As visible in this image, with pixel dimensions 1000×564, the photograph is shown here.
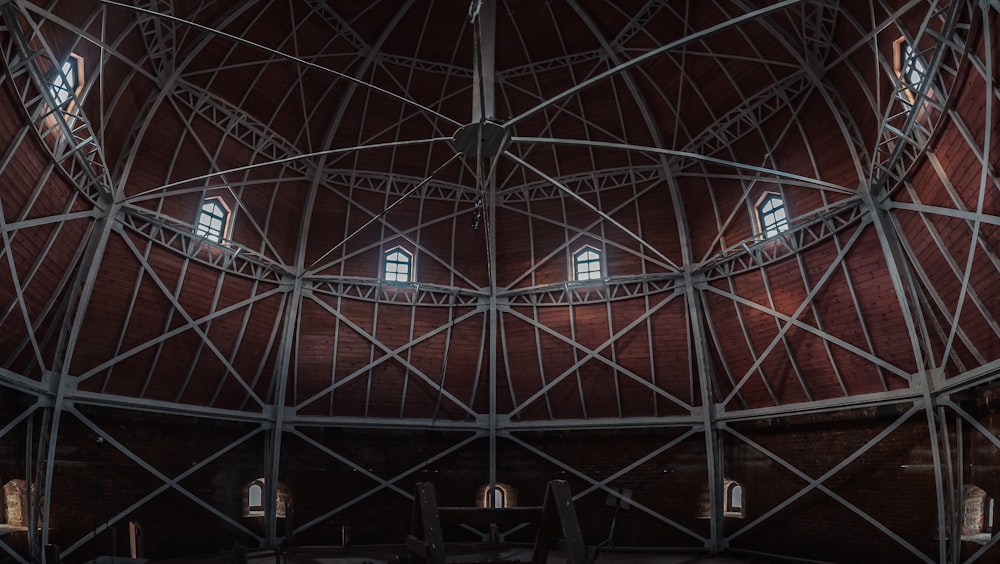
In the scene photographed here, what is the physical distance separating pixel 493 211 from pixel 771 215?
34.8 ft

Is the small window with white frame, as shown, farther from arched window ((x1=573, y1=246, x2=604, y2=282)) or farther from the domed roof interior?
arched window ((x1=573, y1=246, x2=604, y2=282))

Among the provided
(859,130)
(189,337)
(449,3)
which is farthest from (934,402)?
(189,337)

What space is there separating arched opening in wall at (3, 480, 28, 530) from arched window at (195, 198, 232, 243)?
31.7 feet

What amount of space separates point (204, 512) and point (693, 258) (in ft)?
70.3

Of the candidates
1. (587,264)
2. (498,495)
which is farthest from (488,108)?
(498,495)

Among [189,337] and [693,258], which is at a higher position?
[693,258]

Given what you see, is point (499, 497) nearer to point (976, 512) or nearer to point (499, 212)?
point (499, 212)

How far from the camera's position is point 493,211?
90.5 feet

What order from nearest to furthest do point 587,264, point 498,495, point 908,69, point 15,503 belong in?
point 908,69 < point 15,503 < point 498,495 < point 587,264

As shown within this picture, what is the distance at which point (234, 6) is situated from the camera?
72.5ft

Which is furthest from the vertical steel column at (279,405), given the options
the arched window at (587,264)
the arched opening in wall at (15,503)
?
the arched window at (587,264)

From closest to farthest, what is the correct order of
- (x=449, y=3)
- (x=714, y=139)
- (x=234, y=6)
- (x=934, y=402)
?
(x=934, y=402) → (x=234, y=6) → (x=449, y=3) → (x=714, y=139)

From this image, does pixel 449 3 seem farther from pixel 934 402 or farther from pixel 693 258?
pixel 934 402

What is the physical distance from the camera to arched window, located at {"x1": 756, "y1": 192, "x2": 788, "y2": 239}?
24578mm
